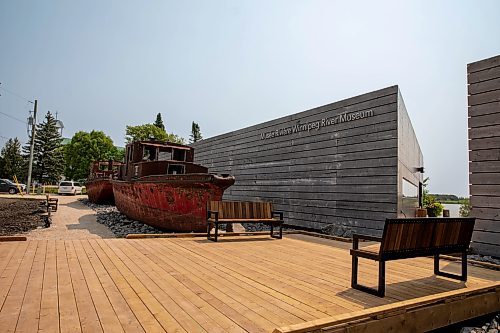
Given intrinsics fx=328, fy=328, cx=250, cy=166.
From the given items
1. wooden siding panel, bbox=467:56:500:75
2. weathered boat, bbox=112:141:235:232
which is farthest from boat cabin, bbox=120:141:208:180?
wooden siding panel, bbox=467:56:500:75

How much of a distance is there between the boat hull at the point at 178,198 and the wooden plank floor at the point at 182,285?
3.80 metres

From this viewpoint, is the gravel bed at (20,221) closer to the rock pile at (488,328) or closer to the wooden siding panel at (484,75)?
the rock pile at (488,328)

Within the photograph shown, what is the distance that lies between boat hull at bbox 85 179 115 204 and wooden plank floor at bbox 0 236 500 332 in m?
15.1

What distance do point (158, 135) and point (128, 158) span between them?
115 ft

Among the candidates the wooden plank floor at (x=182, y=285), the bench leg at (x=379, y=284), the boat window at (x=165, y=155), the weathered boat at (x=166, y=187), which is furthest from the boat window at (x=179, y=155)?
the bench leg at (x=379, y=284)

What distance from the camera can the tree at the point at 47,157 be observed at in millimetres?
48562

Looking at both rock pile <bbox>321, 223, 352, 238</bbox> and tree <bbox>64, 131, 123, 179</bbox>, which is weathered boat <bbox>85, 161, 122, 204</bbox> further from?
tree <bbox>64, 131, 123, 179</bbox>

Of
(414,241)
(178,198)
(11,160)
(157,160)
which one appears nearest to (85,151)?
(11,160)

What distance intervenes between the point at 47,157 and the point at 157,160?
4441 centimetres

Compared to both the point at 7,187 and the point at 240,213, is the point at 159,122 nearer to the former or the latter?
the point at 7,187

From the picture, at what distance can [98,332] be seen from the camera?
7.13ft

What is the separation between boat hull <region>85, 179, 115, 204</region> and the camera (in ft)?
64.3

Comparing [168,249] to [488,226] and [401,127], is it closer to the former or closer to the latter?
[488,226]

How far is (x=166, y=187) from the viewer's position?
10.3 meters
